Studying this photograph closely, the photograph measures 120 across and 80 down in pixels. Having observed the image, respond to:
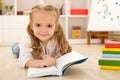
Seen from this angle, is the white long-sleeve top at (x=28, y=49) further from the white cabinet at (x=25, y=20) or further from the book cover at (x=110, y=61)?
the white cabinet at (x=25, y=20)

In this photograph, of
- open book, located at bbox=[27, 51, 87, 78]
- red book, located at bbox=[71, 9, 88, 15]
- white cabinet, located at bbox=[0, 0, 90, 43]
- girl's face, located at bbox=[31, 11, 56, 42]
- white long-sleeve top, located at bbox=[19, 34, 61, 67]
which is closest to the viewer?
open book, located at bbox=[27, 51, 87, 78]

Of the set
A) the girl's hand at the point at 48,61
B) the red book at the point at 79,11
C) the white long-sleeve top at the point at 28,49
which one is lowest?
the girl's hand at the point at 48,61

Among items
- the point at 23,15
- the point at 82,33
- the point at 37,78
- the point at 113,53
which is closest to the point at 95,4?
the point at 82,33

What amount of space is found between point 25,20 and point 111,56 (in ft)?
7.76

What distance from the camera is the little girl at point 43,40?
1.24 m

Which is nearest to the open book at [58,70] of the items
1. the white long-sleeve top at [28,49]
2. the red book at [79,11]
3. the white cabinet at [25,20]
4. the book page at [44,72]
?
the book page at [44,72]

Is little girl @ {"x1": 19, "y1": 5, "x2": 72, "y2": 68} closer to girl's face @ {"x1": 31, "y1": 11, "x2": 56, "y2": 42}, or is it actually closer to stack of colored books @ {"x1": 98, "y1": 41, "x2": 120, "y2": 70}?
girl's face @ {"x1": 31, "y1": 11, "x2": 56, "y2": 42}

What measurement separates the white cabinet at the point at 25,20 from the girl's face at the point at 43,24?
2126 mm

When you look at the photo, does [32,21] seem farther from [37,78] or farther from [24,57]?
[37,78]

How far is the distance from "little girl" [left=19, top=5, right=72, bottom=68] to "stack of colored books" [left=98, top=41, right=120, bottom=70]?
234mm

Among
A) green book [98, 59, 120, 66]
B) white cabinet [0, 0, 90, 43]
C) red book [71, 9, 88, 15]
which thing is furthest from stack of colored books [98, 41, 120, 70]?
red book [71, 9, 88, 15]

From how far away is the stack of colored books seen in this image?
4.27 feet

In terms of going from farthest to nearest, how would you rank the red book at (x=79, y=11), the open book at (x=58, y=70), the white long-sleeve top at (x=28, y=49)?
the red book at (x=79, y=11) < the white long-sleeve top at (x=28, y=49) < the open book at (x=58, y=70)

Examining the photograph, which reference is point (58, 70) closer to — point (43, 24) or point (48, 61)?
point (48, 61)
